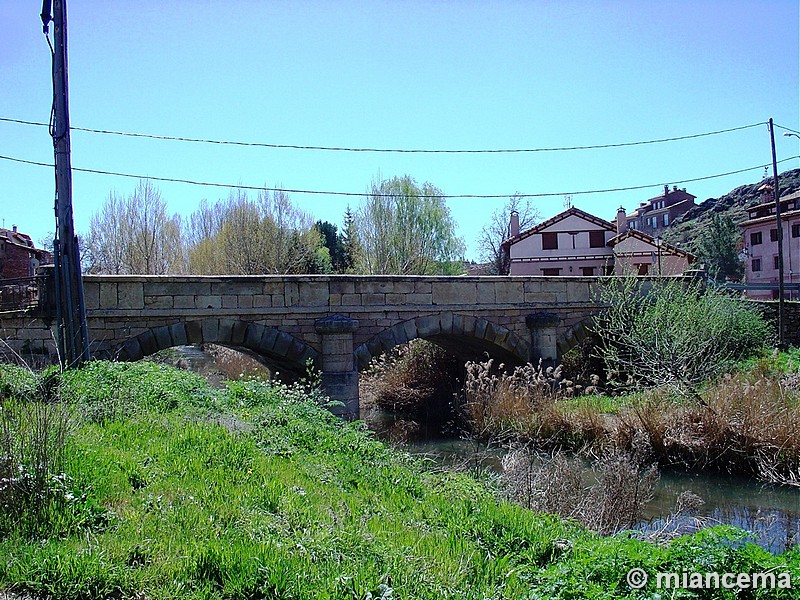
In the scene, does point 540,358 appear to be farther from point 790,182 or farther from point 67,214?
point 790,182

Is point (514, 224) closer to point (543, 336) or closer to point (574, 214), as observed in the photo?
point (574, 214)

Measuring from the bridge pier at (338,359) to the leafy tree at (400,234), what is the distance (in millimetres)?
15898

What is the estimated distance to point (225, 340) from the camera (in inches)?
490

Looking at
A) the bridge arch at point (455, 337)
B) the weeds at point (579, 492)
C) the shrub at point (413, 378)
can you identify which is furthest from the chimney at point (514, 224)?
the weeds at point (579, 492)

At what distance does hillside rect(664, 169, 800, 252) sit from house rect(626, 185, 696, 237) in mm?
1104

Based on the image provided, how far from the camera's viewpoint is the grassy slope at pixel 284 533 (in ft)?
11.3

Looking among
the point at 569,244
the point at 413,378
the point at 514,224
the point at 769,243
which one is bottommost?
the point at 413,378

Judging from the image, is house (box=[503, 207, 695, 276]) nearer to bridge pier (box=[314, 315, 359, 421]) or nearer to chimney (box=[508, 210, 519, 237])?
chimney (box=[508, 210, 519, 237])

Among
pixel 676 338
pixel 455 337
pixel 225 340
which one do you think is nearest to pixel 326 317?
pixel 225 340

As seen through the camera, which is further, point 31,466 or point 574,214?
point 574,214

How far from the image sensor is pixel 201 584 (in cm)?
348

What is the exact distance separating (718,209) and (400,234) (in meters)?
44.0

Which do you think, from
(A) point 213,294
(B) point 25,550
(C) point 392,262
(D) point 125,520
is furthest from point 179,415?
(C) point 392,262

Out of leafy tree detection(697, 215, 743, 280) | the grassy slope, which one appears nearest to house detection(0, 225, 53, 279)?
the grassy slope
